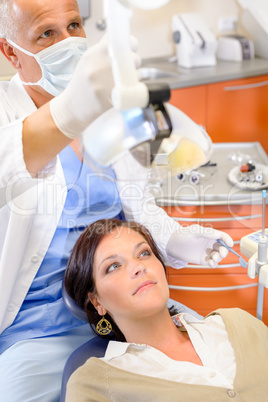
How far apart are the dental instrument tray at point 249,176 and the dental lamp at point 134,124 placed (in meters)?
1.31

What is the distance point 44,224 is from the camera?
61.5 inches

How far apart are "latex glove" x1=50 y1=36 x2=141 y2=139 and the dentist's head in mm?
454

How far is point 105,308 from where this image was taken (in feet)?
5.00

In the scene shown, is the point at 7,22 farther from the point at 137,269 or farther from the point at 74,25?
the point at 137,269

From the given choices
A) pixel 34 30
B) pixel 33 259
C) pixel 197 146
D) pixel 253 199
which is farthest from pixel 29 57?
pixel 253 199

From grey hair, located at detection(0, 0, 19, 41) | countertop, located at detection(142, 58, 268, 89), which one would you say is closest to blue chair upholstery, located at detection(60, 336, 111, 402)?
grey hair, located at detection(0, 0, 19, 41)

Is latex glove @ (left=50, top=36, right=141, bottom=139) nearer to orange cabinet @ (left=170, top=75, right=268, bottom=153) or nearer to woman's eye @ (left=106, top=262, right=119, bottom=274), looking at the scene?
woman's eye @ (left=106, top=262, right=119, bottom=274)

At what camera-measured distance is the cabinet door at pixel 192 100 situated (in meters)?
2.87

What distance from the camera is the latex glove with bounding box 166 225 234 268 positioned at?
157 cm

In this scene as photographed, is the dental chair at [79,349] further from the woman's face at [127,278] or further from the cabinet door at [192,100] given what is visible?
the cabinet door at [192,100]

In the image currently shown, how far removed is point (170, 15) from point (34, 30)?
219cm

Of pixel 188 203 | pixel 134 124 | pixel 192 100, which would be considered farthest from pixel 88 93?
pixel 192 100

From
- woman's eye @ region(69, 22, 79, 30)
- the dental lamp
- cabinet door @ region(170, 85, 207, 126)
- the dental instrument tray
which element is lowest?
the dental instrument tray

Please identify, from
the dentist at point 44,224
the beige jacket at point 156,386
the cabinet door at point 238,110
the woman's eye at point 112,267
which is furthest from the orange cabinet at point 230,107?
the beige jacket at point 156,386
